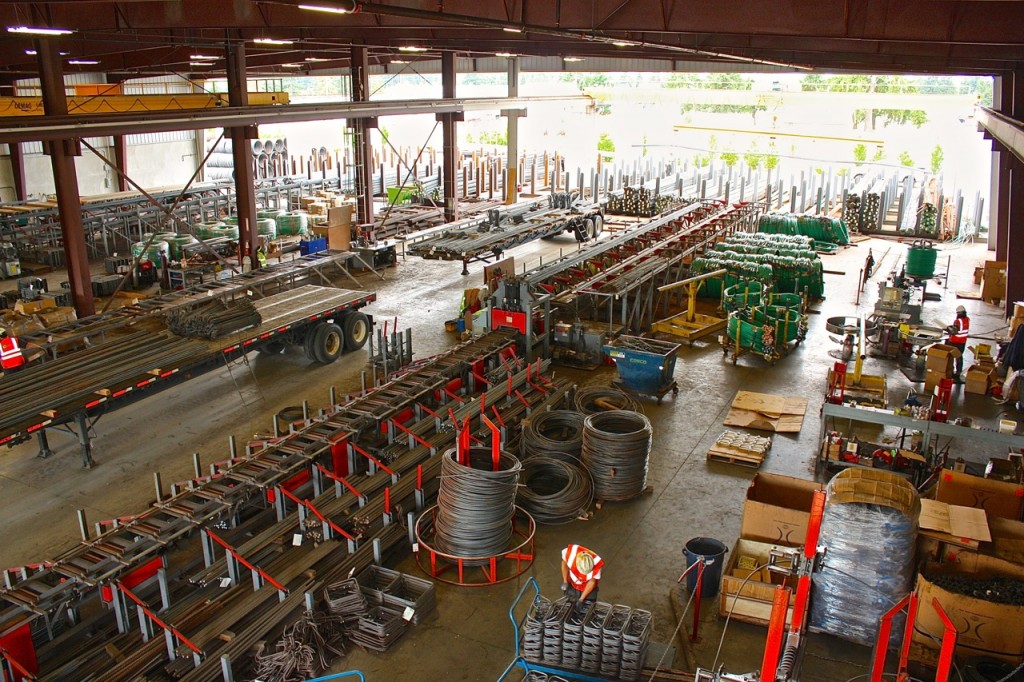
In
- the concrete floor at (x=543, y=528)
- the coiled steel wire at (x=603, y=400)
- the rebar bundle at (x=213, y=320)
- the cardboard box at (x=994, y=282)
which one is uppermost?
the rebar bundle at (x=213, y=320)

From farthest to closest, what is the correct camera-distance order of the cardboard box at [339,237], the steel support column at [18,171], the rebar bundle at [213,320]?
the steel support column at [18,171], the cardboard box at [339,237], the rebar bundle at [213,320]

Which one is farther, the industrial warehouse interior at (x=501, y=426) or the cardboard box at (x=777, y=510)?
the cardboard box at (x=777, y=510)

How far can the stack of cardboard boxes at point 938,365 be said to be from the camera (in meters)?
14.5

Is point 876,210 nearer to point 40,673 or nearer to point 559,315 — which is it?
point 559,315

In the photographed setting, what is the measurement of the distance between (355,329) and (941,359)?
10.6m

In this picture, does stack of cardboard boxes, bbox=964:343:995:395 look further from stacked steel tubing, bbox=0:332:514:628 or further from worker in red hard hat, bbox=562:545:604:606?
worker in red hard hat, bbox=562:545:604:606

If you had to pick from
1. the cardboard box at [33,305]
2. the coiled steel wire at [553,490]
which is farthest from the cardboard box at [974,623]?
the cardboard box at [33,305]

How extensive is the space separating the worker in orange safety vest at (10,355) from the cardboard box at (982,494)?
12488mm

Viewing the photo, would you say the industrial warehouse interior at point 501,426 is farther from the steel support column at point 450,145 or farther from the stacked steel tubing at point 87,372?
the steel support column at point 450,145

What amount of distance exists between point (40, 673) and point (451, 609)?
370cm

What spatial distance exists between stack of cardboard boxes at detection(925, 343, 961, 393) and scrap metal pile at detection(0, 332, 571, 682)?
7651 millimetres

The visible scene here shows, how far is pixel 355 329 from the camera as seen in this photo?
639 inches

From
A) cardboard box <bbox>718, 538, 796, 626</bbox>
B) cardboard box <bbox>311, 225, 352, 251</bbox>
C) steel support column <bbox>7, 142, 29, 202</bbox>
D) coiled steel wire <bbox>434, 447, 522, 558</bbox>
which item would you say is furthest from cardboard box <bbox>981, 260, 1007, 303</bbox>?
steel support column <bbox>7, 142, 29, 202</bbox>

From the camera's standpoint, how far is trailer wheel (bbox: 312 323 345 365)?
15227 mm
